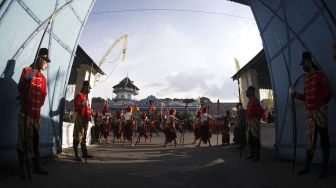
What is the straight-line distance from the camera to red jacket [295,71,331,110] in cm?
466

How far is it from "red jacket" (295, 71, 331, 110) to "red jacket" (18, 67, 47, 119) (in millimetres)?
4774

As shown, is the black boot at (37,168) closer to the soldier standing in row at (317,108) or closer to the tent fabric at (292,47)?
the soldier standing in row at (317,108)

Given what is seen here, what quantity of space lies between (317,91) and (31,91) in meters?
4.95

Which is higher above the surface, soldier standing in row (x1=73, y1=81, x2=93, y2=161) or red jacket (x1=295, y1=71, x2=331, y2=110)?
red jacket (x1=295, y1=71, x2=331, y2=110)

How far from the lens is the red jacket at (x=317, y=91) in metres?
4.66

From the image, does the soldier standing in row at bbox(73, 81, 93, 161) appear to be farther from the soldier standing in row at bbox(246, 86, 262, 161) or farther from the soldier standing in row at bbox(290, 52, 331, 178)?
the soldier standing in row at bbox(290, 52, 331, 178)

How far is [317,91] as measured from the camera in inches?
186

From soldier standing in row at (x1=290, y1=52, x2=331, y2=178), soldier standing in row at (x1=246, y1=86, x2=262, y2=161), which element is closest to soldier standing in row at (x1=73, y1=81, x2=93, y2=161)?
soldier standing in row at (x1=246, y1=86, x2=262, y2=161)

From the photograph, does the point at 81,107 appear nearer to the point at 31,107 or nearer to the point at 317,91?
the point at 31,107

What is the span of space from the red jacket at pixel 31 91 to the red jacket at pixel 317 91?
4.77 m

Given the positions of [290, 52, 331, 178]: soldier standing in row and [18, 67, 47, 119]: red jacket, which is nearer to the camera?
[18, 67, 47, 119]: red jacket

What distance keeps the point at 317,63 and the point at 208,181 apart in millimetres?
3359

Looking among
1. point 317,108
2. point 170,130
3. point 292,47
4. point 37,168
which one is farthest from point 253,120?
point 170,130

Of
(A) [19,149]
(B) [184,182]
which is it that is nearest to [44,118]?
(A) [19,149]
